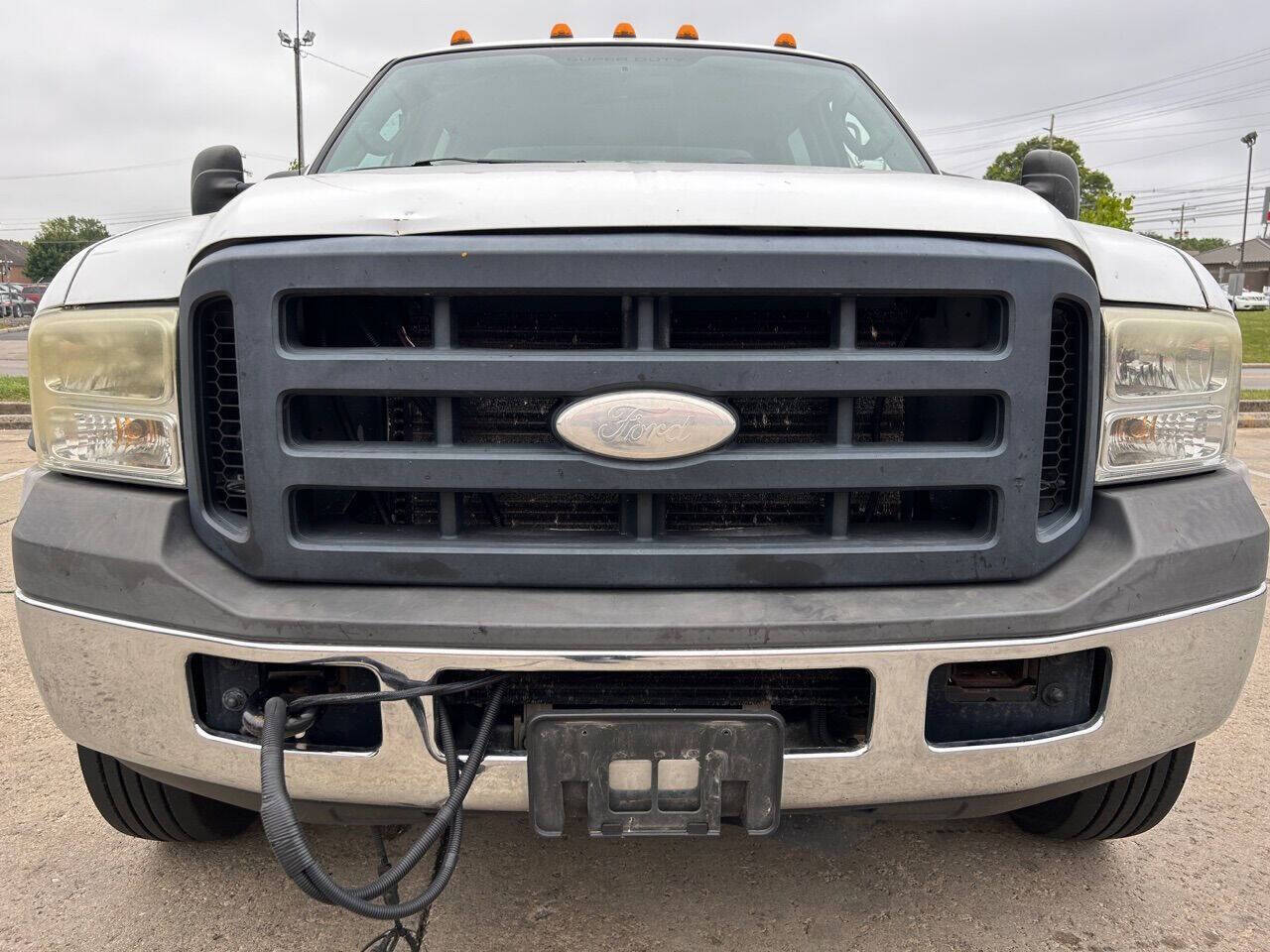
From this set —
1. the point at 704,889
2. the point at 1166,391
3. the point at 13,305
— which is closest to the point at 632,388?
the point at 1166,391

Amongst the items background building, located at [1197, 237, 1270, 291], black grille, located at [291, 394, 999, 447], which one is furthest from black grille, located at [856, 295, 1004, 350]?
background building, located at [1197, 237, 1270, 291]

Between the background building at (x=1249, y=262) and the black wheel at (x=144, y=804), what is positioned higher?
the background building at (x=1249, y=262)

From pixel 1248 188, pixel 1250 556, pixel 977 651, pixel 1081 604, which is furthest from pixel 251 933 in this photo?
pixel 1248 188

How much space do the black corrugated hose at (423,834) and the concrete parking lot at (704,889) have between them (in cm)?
27

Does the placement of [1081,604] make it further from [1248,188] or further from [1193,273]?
[1248,188]

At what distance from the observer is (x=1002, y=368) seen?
65.7 inches

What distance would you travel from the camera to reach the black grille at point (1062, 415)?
1.75 meters

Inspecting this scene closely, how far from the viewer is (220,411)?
5.74 feet

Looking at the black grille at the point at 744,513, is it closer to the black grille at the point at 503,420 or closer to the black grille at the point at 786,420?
the black grille at the point at 786,420

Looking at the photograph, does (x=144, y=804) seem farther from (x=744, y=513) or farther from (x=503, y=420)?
(x=744, y=513)

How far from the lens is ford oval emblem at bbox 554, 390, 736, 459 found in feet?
5.31

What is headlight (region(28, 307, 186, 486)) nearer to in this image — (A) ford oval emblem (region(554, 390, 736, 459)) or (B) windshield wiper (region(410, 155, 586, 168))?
(A) ford oval emblem (region(554, 390, 736, 459))

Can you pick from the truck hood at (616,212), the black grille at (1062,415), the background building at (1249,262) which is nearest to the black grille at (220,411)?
the truck hood at (616,212)

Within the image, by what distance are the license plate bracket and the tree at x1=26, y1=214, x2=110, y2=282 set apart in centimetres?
9312
